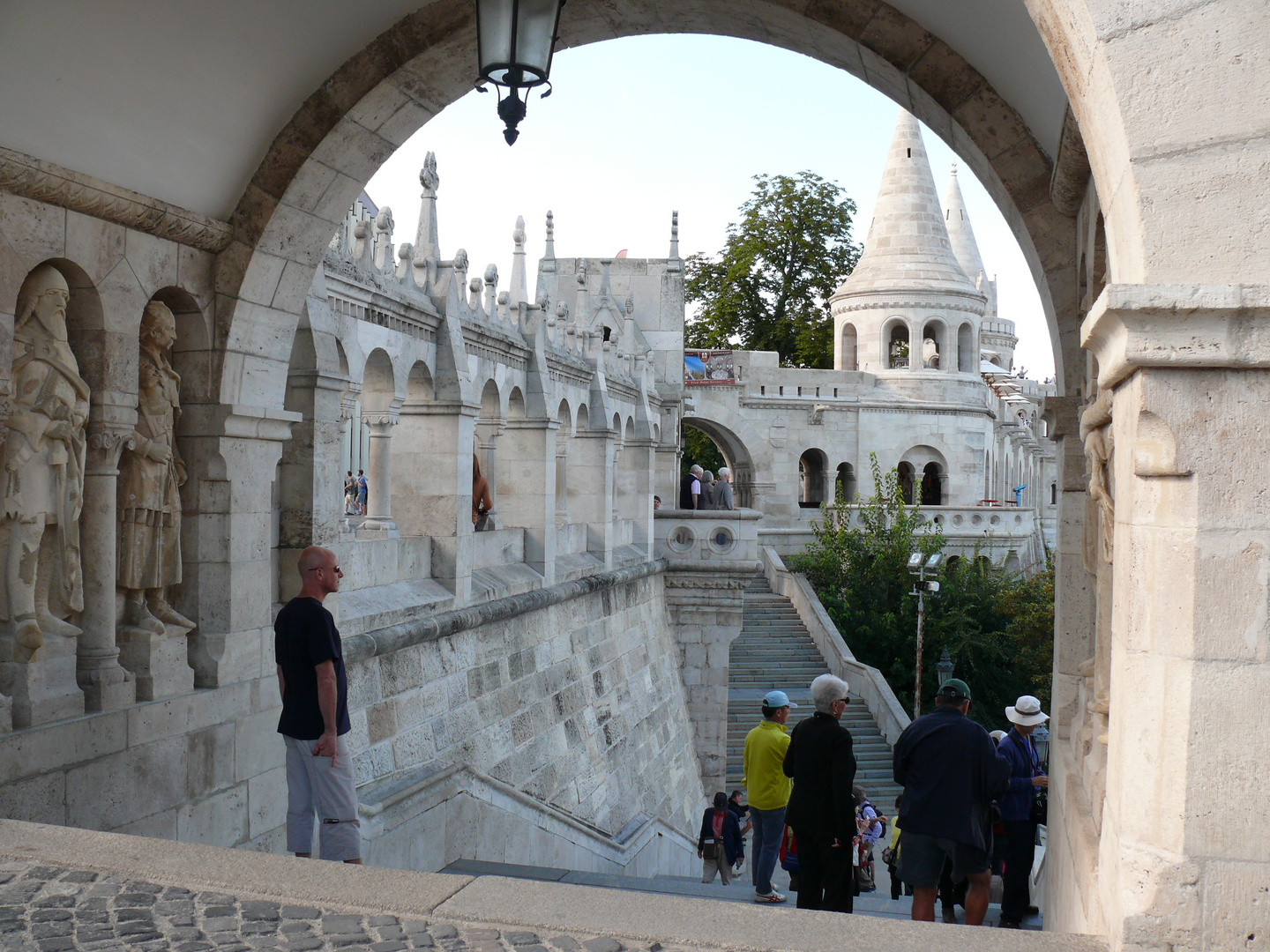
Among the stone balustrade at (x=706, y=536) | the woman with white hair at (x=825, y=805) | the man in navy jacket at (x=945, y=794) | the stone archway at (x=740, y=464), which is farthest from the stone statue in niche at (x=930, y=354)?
the man in navy jacket at (x=945, y=794)

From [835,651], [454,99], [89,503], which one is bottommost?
[835,651]

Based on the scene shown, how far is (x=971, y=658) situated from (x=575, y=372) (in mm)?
13894

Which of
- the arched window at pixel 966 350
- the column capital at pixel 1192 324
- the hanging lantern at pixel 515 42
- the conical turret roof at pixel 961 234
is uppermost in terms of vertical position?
the conical turret roof at pixel 961 234

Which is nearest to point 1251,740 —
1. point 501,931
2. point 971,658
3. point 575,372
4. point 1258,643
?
point 1258,643

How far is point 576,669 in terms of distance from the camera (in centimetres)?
1202

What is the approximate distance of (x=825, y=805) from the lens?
4.80 meters

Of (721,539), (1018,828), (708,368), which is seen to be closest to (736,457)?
(708,368)

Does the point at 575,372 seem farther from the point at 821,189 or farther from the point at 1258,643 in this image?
the point at 821,189

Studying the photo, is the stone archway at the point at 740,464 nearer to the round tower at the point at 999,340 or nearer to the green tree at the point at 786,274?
the green tree at the point at 786,274

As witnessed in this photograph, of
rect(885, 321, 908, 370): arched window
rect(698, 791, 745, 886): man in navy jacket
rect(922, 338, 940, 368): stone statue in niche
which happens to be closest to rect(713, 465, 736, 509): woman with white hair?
rect(698, 791, 745, 886): man in navy jacket

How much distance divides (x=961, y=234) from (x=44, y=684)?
56009 mm

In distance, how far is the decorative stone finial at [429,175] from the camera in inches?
358

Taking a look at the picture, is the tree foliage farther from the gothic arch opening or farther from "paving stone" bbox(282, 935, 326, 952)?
"paving stone" bbox(282, 935, 326, 952)

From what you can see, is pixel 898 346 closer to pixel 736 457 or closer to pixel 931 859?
pixel 736 457
